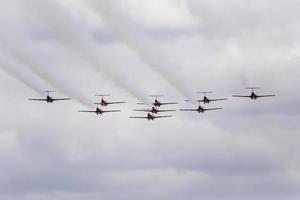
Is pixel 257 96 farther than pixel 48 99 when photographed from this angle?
Yes

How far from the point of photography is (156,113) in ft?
623

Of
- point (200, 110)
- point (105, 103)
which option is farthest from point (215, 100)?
point (105, 103)

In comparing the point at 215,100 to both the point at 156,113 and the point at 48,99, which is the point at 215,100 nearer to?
the point at 156,113

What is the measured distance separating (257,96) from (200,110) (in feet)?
34.1

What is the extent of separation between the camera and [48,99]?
582ft

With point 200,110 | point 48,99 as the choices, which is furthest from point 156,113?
point 48,99

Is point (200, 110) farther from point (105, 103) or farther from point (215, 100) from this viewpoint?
point (105, 103)

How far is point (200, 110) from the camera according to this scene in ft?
624

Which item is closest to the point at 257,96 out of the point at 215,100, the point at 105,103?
the point at 215,100

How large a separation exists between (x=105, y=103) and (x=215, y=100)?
18.4 metres

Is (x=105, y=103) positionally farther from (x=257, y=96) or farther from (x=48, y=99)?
(x=257, y=96)

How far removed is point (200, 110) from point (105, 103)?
16495 millimetres

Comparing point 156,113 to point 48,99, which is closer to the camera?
point 48,99

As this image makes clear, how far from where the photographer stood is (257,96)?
19225 cm
